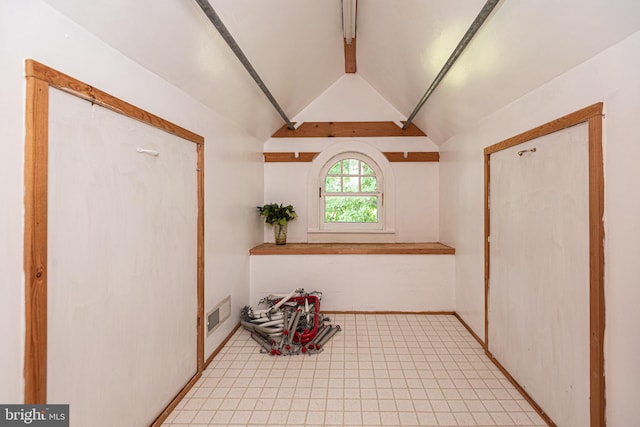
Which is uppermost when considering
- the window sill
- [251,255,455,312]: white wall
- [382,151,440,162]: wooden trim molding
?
[382,151,440,162]: wooden trim molding

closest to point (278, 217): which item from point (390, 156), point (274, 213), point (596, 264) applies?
point (274, 213)

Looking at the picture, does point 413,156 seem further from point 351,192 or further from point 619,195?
point 619,195

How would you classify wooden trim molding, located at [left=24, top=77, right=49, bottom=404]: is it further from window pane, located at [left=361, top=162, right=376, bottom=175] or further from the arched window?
window pane, located at [left=361, top=162, right=376, bottom=175]

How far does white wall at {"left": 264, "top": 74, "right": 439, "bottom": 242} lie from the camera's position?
13.5 ft

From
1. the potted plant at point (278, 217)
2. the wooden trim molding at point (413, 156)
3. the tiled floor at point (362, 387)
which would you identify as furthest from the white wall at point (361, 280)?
the wooden trim molding at point (413, 156)

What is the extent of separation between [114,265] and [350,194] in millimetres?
3213

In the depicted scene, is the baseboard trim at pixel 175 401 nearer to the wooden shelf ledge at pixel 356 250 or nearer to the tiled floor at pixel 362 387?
the tiled floor at pixel 362 387

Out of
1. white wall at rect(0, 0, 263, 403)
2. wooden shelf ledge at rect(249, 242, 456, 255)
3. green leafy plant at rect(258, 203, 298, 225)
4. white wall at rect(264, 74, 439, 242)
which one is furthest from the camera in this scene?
white wall at rect(264, 74, 439, 242)

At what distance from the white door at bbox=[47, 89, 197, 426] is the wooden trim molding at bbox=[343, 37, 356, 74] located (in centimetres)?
217

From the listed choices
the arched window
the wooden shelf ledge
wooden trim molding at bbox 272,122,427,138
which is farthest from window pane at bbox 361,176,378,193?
the wooden shelf ledge

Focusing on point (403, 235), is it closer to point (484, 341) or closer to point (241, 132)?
point (484, 341)

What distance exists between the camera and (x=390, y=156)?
13.7 ft

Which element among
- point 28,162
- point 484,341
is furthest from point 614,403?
point 28,162

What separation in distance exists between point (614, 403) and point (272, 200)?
369 cm
